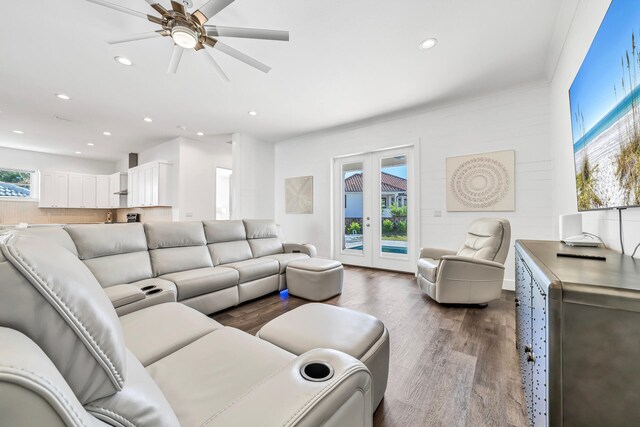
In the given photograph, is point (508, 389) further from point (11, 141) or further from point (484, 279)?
point (11, 141)

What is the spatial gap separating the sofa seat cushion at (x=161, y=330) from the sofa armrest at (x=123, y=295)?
0.22 metres

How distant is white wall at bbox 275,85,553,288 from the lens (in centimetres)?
318

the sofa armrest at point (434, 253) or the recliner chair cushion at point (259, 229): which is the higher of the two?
the recliner chair cushion at point (259, 229)

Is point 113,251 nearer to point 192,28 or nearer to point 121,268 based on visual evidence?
point 121,268

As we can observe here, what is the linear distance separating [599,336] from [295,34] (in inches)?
114

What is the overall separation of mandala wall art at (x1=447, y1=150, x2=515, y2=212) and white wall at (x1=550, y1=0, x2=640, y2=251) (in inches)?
18.4

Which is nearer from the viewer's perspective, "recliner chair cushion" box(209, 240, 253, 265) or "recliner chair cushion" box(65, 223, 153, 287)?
"recliner chair cushion" box(65, 223, 153, 287)

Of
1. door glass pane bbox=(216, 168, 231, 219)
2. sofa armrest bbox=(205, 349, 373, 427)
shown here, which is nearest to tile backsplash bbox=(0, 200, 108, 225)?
door glass pane bbox=(216, 168, 231, 219)

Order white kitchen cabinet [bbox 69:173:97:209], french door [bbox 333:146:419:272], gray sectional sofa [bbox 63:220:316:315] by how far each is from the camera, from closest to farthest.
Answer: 1. gray sectional sofa [bbox 63:220:316:315]
2. french door [bbox 333:146:419:272]
3. white kitchen cabinet [bbox 69:173:97:209]

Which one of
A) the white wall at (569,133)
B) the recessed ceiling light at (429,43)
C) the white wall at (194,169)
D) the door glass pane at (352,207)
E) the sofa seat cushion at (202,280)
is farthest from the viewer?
the white wall at (194,169)

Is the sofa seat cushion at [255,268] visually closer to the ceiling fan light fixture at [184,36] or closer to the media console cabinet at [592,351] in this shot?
the ceiling fan light fixture at [184,36]

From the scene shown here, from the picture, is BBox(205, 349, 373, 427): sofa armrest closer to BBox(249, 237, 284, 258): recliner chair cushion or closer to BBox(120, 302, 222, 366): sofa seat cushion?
BBox(120, 302, 222, 366): sofa seat cushion

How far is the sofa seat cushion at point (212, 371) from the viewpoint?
2.56ft

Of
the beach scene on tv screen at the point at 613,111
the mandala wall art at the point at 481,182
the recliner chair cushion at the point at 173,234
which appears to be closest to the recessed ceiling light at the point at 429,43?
the beach scene on tv screen at the point at 613,111
